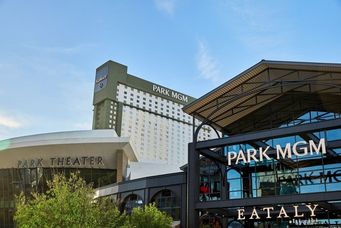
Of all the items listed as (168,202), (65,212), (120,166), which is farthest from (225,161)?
(120,166)

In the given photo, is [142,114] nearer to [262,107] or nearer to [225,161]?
[262,107]

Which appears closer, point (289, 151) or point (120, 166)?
point (289, 151)

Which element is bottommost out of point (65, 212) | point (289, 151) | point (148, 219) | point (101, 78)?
point (148, 219)

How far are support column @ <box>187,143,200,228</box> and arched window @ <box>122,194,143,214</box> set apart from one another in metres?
10.2

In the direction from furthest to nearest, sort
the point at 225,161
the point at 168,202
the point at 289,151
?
the point at 168,202, the point at 225,161, the point at 289,151

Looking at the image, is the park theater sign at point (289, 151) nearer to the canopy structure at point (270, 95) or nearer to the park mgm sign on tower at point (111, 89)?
the canopy structure at point (270, 95)

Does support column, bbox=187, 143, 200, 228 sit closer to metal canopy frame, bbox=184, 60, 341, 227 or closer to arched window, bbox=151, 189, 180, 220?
metal canopy frame, bbox=184, 60, 341, 227

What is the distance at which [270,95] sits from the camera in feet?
99.2

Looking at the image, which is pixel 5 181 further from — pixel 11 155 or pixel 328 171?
pixel 328 171

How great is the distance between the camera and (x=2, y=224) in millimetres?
53938

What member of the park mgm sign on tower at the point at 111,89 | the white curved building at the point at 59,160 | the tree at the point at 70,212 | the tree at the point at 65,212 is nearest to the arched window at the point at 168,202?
the tree at the point at 70,212

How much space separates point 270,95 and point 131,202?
14.9 m

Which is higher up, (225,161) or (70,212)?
(225,161)

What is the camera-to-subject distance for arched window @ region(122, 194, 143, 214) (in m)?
35.7
